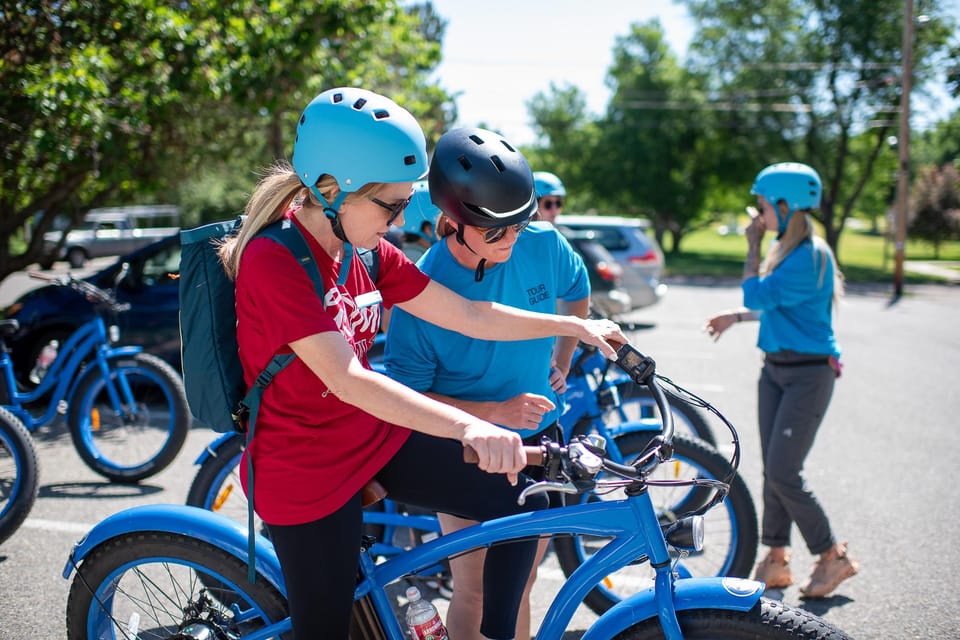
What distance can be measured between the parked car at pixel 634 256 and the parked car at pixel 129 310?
7.48 m

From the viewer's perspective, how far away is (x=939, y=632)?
339cm

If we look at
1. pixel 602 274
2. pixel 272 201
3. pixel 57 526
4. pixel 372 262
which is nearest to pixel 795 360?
pixel 372 262

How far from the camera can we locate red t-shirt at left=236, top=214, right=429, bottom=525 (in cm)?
187

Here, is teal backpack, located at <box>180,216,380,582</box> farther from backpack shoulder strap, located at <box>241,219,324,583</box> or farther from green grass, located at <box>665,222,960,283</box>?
green grass, located at <box>665,222,960,283</box>

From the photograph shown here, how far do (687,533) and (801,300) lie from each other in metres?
2.16

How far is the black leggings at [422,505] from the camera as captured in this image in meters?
2.05

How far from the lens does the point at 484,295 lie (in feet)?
8.64

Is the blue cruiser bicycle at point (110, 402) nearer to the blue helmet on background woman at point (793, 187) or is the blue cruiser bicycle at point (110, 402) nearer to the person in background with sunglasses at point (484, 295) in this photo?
the person in background with sunglasses at point (484, 295)

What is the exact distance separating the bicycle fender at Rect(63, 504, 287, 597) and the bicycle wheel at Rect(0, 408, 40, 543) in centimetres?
214

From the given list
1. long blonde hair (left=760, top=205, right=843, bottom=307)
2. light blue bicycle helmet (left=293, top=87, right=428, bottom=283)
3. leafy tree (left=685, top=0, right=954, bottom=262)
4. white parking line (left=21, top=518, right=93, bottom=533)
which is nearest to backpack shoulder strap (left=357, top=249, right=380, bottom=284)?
light blue bicycle helmet (left=293, top=87, right=428, bottom=283)

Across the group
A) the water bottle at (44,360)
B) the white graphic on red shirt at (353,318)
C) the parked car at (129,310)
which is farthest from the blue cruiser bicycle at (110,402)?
the white graphic on red shirt at (353,318)

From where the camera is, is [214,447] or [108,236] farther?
[108,236]

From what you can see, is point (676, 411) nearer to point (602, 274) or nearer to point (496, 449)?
point (496, 449)

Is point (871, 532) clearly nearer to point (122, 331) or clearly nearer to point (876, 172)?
point (122, 331)
